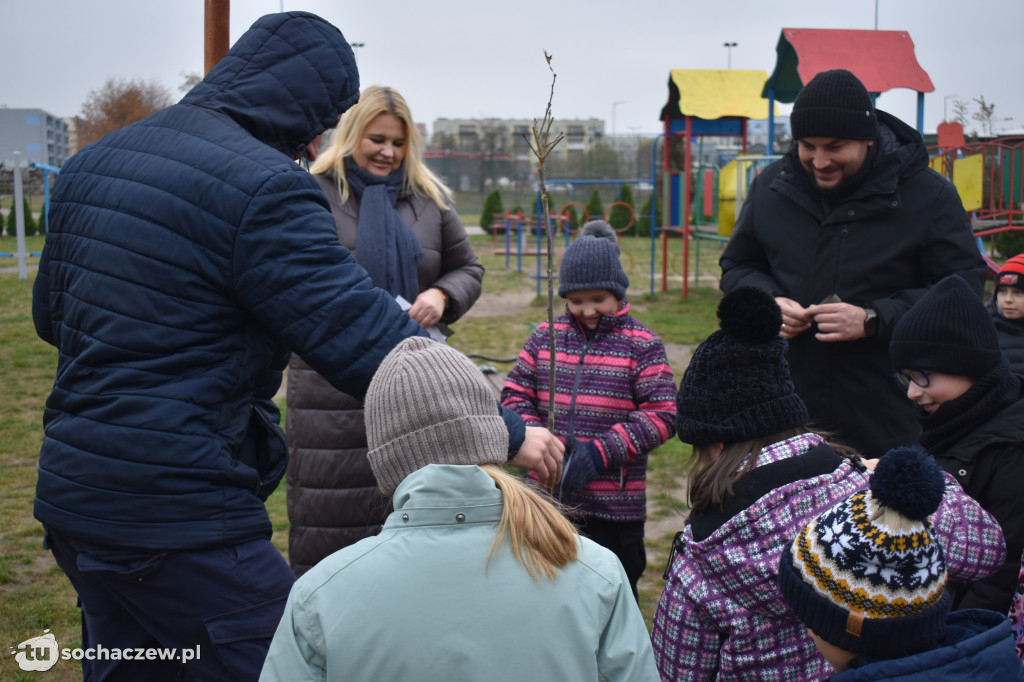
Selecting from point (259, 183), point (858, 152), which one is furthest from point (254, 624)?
point (858, 152)

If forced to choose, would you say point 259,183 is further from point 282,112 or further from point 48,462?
point 48,462

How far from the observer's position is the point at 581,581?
58.6 inches

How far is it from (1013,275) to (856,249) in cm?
92

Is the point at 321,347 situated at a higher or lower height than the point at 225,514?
higher

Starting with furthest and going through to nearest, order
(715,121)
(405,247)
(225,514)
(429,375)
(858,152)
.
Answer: (715,121), (405,247), (858,152), (225,514), (429,375)

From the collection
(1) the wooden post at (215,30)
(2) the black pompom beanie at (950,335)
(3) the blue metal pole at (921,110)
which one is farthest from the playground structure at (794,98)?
(2) the black pompom beanie at (950,335)

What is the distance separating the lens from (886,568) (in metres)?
1.43

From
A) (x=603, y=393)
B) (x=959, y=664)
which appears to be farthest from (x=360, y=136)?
(x=959, y=664)

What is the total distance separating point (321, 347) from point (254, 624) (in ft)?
1.94

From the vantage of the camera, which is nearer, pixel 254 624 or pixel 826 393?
pixel 254 624

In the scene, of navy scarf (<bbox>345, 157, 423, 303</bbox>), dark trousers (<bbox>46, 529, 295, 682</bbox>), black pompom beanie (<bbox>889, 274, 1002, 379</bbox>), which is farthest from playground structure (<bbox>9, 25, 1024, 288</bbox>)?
dark trousers (<bbox>46, 529, 295, 682</bbox>)

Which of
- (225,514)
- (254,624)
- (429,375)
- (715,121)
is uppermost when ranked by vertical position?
(715,121)

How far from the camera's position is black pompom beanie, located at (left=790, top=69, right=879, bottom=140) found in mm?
2781

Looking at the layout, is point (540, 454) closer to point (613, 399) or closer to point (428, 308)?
point (613, 399)
